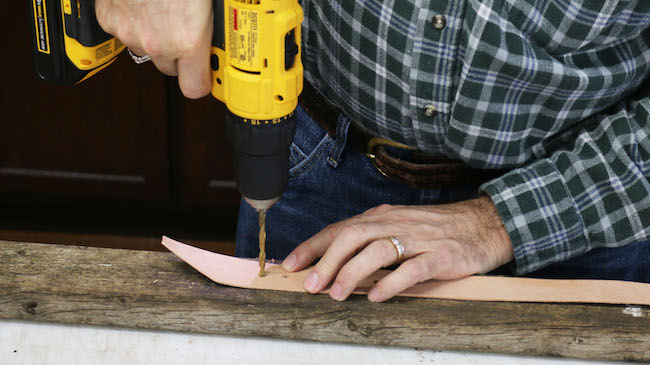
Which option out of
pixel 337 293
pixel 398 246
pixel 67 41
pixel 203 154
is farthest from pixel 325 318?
pixel 203 154

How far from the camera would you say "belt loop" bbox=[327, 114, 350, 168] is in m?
1.08

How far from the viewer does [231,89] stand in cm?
83

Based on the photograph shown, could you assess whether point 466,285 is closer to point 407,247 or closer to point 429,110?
point 407,247

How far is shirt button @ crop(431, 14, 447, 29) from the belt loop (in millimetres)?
225

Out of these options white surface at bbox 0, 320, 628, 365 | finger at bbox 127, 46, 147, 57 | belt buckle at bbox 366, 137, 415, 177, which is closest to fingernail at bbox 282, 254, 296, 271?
white surface at bbox 0, 320, 628, 365

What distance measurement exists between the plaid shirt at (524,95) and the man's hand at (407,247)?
40 mm

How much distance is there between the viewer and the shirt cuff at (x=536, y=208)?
3.23 ft

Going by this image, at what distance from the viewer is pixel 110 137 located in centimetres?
202

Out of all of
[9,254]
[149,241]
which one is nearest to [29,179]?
[149,241]

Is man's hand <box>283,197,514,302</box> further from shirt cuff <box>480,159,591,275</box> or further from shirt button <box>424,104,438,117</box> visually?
shirt button <box>424,104,438,117</box>

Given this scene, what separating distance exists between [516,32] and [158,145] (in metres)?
1.32

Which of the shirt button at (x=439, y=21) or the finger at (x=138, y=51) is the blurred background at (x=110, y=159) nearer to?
the finger at (x=138, y=51)

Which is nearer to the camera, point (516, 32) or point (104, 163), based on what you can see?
point (516, 32)

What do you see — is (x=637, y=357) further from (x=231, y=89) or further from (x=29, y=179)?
(x=29, y=179)
